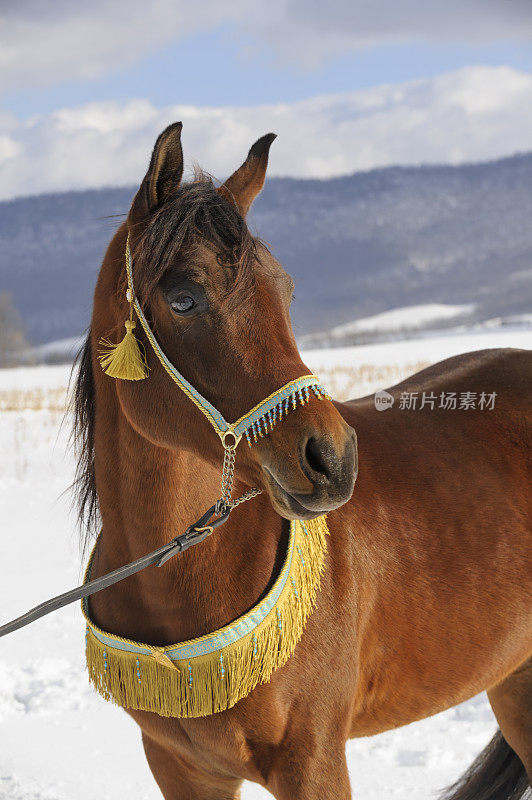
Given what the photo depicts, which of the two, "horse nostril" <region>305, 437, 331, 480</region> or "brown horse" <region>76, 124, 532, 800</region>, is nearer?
"horse nostril" <region>305, 437, 331, 480</region>

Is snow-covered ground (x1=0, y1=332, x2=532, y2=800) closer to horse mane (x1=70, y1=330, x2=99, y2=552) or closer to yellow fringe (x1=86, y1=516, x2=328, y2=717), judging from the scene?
horse mane (x1=70, y1=330, x2=99, y2=552)

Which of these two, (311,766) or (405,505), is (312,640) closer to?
(311,766)

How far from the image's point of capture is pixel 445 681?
2273 mm

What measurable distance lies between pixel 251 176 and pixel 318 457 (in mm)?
901

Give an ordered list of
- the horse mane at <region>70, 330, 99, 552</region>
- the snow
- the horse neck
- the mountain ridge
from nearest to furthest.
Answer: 1. the horse neck
2. the horse mane at <region>70, 330, 99, 552</region>
3. the snow
4. the mountain ridge

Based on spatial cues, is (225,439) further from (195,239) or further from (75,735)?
(75,735)

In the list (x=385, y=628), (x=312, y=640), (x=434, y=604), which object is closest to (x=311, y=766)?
(x=312, y=640)

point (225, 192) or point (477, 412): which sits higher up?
point (225, 192)

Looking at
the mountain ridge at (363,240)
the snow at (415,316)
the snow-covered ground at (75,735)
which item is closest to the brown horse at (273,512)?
the snow-covered ground at (75,735)

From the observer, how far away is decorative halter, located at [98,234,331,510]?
1544 mm

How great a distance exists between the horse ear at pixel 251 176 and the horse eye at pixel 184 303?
0.42m

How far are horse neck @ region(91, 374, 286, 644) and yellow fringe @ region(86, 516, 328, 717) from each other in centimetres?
6

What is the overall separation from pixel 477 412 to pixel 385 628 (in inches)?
37.9

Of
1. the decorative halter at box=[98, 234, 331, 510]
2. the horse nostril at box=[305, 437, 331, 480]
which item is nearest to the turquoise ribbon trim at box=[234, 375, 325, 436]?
the decorative halter at box=[98, 234, 331, 510]
